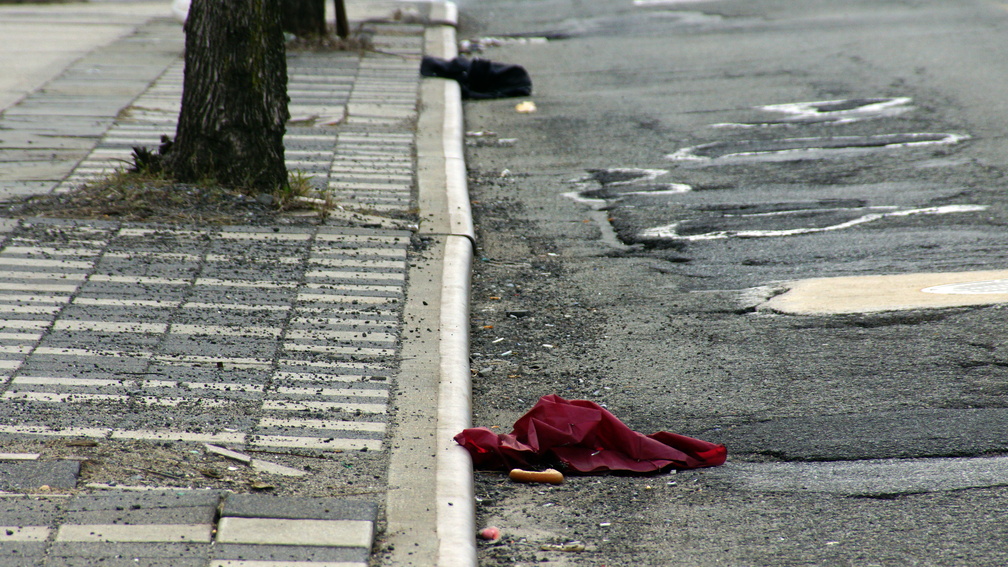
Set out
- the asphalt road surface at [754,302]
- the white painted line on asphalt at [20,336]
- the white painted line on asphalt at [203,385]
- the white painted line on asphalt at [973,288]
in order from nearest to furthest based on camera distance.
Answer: the asphalt road surface at [754,302] < the white painted line on asphalt at [203,385] < the white painted line on asphalt at [20,336] < the white painted line on asphalt at [973,288]

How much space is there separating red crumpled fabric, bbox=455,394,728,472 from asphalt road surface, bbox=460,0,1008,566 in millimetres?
82

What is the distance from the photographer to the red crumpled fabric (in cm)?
418

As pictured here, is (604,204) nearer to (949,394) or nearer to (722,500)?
(949,394)

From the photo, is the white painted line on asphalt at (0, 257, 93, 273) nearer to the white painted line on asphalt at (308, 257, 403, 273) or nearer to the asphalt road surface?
the white painted line on asphalt at (308, 257, 403, 273)

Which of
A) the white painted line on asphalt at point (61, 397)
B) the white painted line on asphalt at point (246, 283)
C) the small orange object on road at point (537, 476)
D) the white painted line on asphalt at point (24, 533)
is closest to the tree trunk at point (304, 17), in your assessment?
the white painted line on asphalt at point (246, 283)

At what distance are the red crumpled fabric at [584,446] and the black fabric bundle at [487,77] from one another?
8.24 m

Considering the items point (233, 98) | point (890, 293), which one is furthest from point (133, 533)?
point (890, 293)

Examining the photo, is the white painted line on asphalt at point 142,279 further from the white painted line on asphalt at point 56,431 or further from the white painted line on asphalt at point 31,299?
the white painted line on asphalt at point 56,431

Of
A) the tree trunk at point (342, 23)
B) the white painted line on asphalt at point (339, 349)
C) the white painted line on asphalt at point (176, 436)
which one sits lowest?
the white painted line on asphalt at point (176, 436)

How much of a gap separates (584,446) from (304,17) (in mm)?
10968

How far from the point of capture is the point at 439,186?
25.7 ft

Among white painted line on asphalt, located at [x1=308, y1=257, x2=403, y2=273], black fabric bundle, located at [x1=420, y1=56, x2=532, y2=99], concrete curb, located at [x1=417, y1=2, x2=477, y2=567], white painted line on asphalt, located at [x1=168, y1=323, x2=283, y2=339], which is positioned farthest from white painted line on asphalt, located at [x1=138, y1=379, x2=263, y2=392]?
black fabric bundle, located at [x1=420, y1=56, x2=532, y2=99]

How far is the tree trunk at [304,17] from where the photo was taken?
13.8m

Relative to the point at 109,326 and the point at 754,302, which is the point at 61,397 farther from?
the point at 754,302
